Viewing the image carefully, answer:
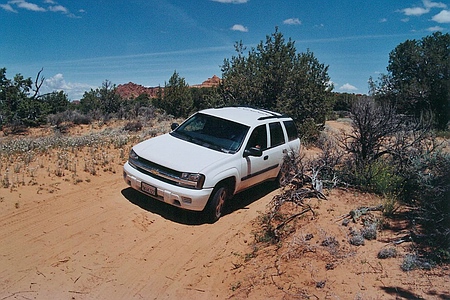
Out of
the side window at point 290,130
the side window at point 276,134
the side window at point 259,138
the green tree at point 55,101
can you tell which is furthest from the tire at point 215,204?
the green tree at point 55,101

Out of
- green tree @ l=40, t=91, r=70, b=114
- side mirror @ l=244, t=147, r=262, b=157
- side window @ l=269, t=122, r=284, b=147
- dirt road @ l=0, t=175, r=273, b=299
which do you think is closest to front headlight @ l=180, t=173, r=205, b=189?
dirt road @ l=0, t=175, r=273, b=299

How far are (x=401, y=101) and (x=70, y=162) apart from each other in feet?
81.1

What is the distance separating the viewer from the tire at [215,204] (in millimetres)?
6566

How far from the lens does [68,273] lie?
4.77 metres

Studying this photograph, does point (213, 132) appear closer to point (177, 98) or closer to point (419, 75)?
point (177, 98)

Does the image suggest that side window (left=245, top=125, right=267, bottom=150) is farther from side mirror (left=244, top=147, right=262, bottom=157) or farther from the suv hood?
the suv hood

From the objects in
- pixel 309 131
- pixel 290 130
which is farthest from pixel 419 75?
pixel 290 130

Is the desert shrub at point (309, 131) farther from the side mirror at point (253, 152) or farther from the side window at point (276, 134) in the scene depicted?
the side mirror at point (253, 152)

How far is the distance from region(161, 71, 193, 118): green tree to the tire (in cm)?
1742

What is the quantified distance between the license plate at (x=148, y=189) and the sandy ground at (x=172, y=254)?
42 cm

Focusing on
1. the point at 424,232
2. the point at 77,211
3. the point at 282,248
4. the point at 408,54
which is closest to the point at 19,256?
the point at 77,211

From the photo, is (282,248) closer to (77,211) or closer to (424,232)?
(424,232)

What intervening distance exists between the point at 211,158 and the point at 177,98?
17.8m

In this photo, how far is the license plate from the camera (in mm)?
6520
